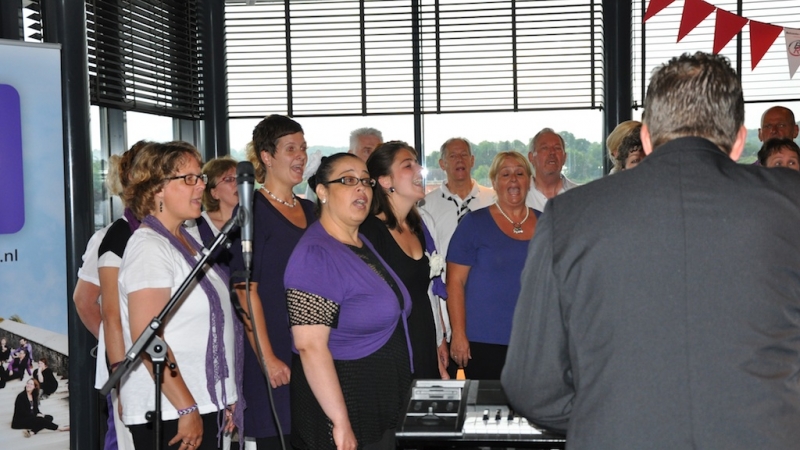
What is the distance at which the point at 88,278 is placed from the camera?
142 inches

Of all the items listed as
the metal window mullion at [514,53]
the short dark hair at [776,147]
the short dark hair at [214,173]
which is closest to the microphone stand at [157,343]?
the short dark hair at [214,173]

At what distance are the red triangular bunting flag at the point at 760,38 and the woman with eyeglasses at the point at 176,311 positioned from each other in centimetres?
463

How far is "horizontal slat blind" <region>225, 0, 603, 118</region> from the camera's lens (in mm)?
6434

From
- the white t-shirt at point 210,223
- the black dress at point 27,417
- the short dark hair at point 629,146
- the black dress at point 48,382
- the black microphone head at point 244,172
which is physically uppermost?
the short dark hair at point 629,146

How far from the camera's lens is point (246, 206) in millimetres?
2006

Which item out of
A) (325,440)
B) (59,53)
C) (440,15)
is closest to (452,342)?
(325,440)

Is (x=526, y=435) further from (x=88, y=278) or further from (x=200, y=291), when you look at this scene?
(x=88, y=278)

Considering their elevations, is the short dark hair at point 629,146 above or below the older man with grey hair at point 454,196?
above

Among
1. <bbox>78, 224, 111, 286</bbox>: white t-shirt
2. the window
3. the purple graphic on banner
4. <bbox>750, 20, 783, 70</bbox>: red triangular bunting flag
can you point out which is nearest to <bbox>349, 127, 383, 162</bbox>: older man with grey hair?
the window

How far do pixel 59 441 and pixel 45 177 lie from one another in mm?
1144

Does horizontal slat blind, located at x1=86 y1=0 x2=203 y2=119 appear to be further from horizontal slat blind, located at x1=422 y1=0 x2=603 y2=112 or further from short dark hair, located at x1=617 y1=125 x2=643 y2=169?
short dark hair, located at x1=617 y1=125 x2=643 y2=169

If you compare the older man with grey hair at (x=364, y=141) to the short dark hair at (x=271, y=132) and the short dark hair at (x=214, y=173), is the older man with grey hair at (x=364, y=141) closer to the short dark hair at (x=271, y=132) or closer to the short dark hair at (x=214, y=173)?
the short dark hair at (x=214, y=173)

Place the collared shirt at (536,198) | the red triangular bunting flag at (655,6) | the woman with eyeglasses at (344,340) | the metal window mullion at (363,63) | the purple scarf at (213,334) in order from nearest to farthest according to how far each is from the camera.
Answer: the woman with eyeglasses at (344,340)
the purple scarf at (213,334)
the collared shirt at (536,198)
the red triangular bunting flag at (655,6)
the metal window mullion at (363,63)

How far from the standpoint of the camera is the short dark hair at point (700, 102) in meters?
1.41
